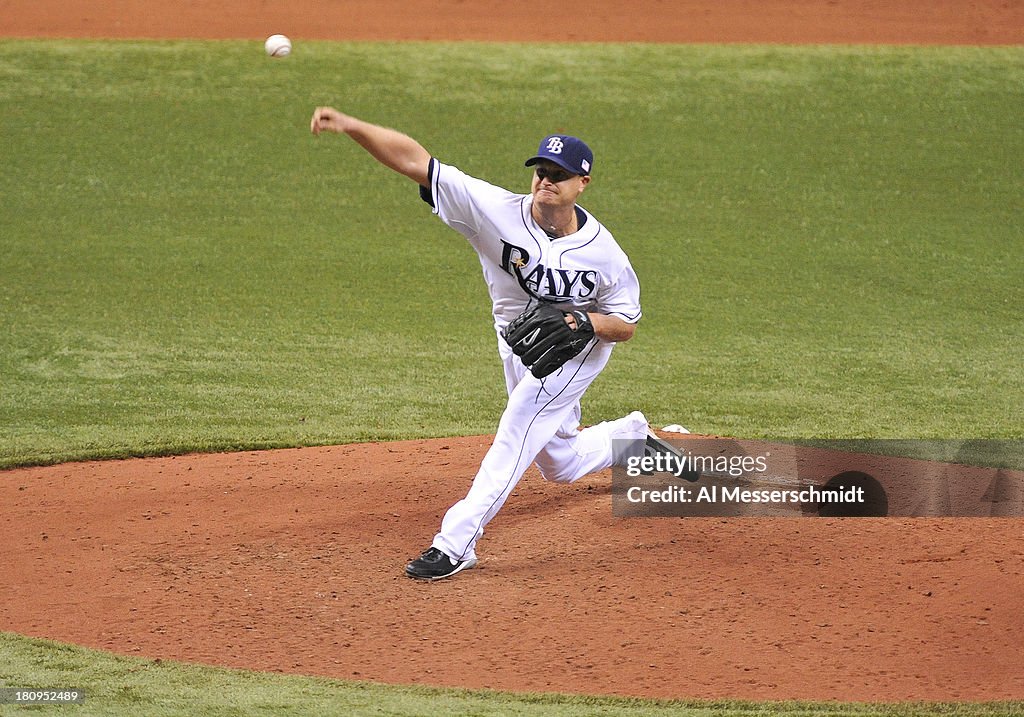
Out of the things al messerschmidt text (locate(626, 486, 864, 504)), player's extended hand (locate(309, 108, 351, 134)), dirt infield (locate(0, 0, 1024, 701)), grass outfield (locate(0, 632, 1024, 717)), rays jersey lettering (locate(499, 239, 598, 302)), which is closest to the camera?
grass outfield (locate(0, 632, 1024, 717))

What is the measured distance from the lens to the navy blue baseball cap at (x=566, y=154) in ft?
16.1

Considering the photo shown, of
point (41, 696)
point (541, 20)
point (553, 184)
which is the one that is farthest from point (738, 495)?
point (541, 20)

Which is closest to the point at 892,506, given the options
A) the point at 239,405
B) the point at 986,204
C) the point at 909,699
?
the point at 909,699

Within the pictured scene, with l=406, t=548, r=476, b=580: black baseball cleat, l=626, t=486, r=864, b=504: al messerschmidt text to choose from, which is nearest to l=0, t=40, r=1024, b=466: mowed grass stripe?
l=626, t=486, r=864, b=504: al messerschmidt text

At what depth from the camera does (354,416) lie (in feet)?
25.0

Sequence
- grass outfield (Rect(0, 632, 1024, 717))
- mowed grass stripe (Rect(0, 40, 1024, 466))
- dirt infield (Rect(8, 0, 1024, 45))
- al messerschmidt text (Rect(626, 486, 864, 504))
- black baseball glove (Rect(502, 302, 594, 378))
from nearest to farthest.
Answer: grass outfield (Rect(0, 632, 1024, 717)) < black baseball glove (Rect(502, 302, 594, 378)) < al messerschmidt text (Rect(626, 486, 864, 504)) < mowed grass stripe (Rect(0, 40, 1024, 466)) < dirt infield (Rect(8, 0, 1024, 45))

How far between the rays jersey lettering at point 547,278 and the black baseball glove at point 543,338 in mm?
107

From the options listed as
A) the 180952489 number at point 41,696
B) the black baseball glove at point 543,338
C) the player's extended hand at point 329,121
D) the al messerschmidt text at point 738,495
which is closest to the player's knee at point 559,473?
the al messerschmidt text at point 738,495

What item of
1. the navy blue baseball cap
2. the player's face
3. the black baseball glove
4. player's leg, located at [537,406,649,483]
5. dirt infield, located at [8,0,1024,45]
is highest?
dirt infield, located at [8,0,1024,45]

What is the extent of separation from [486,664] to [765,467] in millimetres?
2485

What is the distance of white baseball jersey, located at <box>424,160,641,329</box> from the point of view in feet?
16.2

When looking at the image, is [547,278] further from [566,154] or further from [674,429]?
[674,429]

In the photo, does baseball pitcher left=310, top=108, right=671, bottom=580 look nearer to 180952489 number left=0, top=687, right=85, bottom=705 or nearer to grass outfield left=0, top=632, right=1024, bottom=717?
grass outfield left=0, top=632, right=1024, bottom=717

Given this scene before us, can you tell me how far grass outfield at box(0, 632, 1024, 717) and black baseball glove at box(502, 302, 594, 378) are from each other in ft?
4.47
